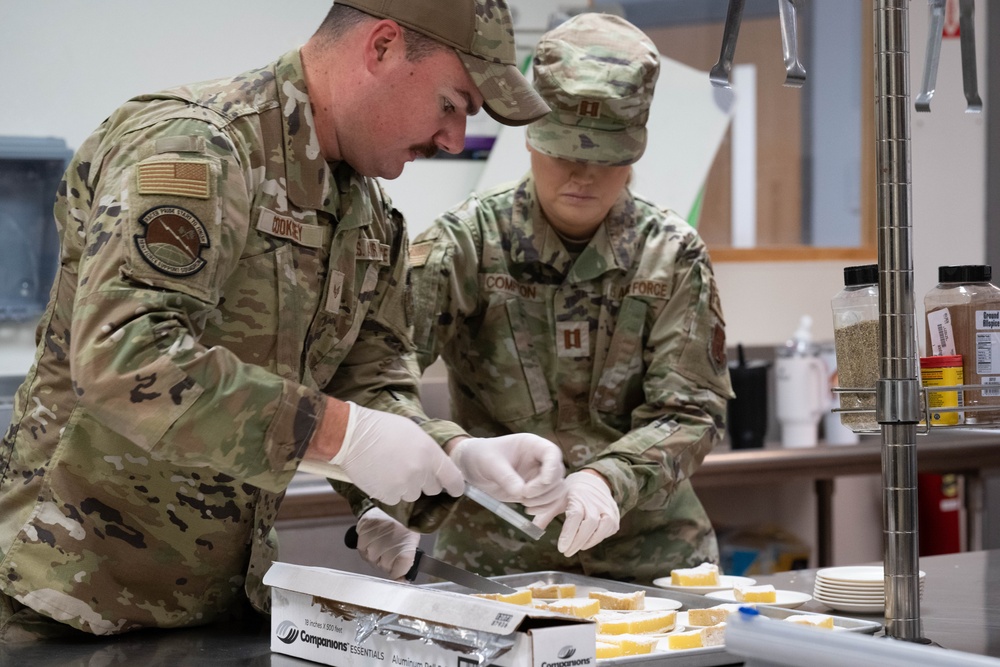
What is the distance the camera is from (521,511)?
209cm

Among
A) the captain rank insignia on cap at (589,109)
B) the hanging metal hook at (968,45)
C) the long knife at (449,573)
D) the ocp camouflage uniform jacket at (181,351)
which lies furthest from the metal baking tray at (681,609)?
the captain rank insignia on cap at (589,109)

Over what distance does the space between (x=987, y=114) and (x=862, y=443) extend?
1448 millimetres

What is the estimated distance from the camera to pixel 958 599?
177 cm

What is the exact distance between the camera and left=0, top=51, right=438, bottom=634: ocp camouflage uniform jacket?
4.29 ft

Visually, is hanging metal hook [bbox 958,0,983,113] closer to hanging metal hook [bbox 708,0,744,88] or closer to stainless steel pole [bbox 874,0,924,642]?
stainless steel pole [bbox 874,0,924,642]

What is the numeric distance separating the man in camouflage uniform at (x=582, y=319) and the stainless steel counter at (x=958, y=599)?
0.32m

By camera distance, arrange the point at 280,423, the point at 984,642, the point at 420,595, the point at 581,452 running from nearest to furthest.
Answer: the point at 420,595, the point at 280,423, the point at 984,642, the point at 581,452

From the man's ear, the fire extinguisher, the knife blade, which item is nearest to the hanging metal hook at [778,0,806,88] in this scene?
the man's ear

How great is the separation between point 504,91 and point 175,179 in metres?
0.49

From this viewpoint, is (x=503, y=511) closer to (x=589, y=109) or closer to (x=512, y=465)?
(x=512, y=465)

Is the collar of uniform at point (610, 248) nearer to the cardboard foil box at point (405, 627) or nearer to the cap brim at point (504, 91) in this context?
the cap brim at point (504, 91)

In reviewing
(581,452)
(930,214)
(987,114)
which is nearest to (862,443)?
(930,214)

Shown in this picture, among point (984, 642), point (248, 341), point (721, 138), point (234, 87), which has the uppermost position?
point (721, 138)

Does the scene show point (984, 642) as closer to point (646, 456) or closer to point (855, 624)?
point (855, 624)
